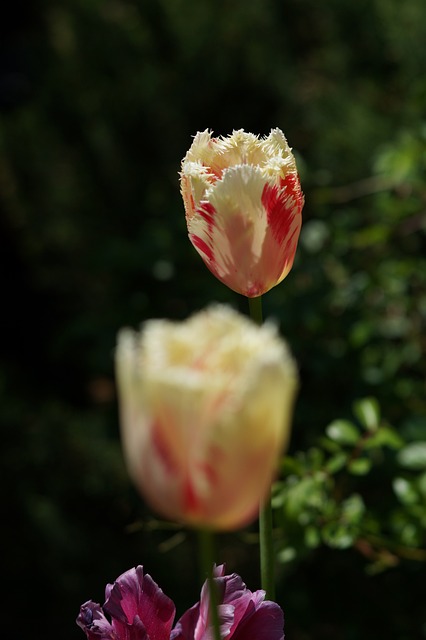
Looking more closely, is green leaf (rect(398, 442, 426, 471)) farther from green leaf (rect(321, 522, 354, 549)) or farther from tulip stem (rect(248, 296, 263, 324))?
tulip stem (rect(248, 296, 263, 324))

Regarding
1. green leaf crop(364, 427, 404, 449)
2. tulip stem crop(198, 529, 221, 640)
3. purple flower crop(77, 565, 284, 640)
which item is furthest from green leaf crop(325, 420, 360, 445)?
tulip stem crop(198, 529, 221, 640)

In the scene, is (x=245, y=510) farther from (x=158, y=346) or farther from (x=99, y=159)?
(x=99, y=159)

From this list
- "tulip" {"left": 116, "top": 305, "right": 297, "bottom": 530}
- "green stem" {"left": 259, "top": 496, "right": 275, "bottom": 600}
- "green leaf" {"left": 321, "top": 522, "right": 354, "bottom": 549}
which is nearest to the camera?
"tulip" {"left": 116, "top": 305, "right": 297, "bottom": 530}

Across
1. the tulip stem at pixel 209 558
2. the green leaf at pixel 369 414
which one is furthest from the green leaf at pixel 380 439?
the tulip stem at pixel 209 558

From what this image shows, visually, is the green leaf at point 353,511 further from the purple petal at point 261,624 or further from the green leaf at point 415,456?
the purple petal at point 261,624

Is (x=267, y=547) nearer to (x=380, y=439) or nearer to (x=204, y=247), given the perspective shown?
(x=204, y=247)

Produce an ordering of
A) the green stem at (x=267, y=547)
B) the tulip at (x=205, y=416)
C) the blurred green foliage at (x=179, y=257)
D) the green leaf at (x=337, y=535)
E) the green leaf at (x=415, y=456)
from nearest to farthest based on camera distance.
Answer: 1. the tulip at (x=205, y=416)
2. the green stem at (x=267, y=547)
3. the green leaf at (x=337, y=535)
4. the green leaf at (x=415, y=456)
5. the blurred green foliage at (x=179, y=257)

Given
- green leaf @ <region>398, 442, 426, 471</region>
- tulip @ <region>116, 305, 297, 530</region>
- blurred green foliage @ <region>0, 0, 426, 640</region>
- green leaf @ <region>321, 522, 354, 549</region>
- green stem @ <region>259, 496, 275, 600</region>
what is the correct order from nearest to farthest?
tulip @ <region>116, 305, 297, 530</region> < green stem @ <region>259, 496, 275, 600</region> < green leaf @ <region>321, 522, 354, 549</region> < green leaf @ <region>398, 442, 426, 471</region> < blurred green foliage @ <region>0, 0, 426, 640</region>
